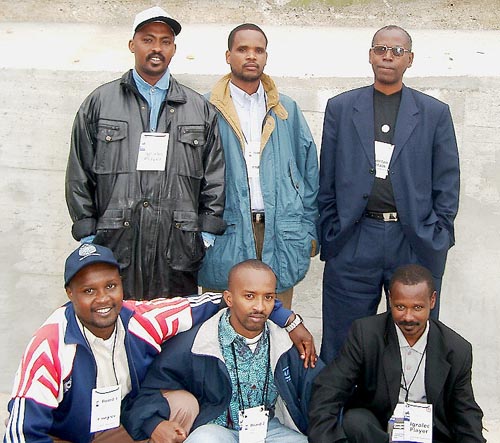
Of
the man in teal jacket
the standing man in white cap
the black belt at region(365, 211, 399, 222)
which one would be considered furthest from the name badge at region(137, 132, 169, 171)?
the black belt at region(365, 211, 399, 222)

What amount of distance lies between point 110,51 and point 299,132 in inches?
70.7

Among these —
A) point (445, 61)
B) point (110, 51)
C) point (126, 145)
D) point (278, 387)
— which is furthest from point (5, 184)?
point (445, 61)

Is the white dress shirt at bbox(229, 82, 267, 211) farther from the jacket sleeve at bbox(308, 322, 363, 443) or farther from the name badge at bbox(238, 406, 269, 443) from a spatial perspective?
the name badge at bbox(238, 406, 269, 443)

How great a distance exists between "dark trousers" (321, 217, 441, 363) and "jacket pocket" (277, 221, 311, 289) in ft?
0.45

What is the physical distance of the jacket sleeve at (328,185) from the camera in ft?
11.1

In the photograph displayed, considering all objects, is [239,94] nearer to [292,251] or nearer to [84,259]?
[292,251]

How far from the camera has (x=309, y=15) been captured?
17.2ft

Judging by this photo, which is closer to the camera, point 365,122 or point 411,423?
point 411,423

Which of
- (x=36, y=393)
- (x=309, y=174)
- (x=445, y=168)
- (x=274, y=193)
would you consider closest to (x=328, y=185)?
(x=309, y=174)

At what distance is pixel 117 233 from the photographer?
10.3 ft

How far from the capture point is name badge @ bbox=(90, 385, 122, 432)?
8.91ft

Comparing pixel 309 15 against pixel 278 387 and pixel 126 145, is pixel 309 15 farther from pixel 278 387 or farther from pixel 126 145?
pixel 278 387

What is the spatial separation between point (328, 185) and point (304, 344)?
841 mm

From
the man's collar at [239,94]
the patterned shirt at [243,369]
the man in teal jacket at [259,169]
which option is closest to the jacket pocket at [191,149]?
the man in teal jacket at [259,169]
